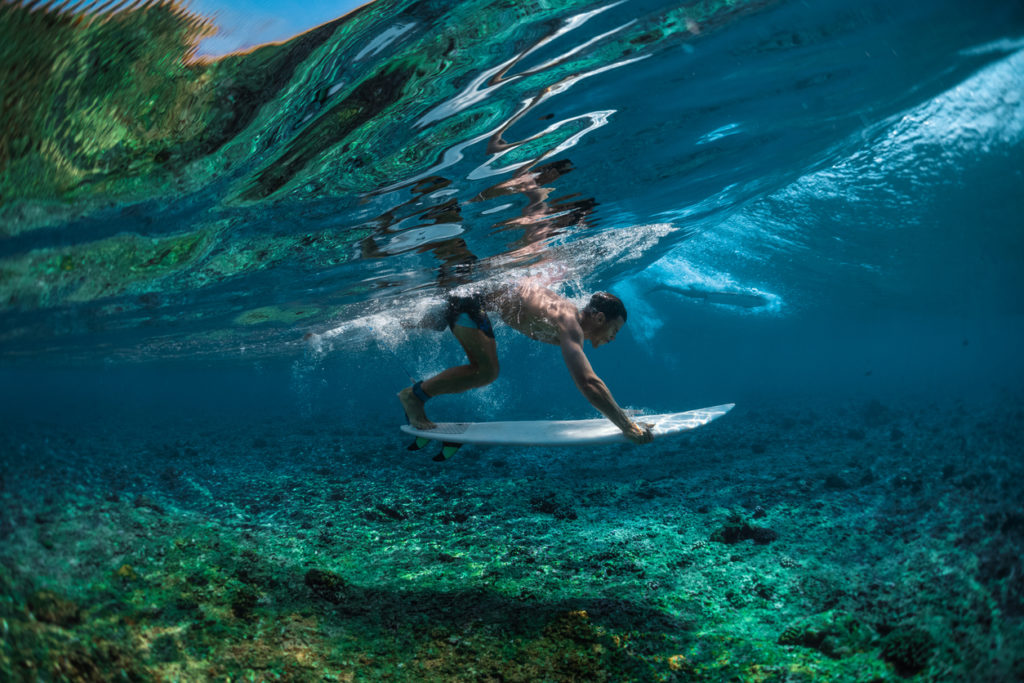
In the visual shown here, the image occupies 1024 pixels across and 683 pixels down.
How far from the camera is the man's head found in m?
6.78

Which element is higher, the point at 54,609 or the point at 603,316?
the point at 54,609

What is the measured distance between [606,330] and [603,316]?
28 cm

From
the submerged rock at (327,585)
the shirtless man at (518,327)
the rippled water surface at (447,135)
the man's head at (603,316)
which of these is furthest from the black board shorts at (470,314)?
the submerged rock at (327,585)

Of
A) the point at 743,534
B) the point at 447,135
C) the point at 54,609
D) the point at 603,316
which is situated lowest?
the point at 743,534

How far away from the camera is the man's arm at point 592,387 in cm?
554

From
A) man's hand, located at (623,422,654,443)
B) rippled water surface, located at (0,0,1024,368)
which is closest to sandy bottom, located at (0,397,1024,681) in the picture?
man's hand, located at (623,422,654,443)

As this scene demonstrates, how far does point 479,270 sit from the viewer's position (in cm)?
1493

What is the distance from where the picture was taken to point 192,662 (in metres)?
3.05

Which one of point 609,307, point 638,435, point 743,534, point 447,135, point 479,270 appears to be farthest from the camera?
point 479,270

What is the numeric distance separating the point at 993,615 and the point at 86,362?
4632 cm

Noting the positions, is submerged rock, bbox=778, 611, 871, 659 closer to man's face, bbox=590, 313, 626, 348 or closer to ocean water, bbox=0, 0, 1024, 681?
ocean water, bbox=0, 0, 1024, 681

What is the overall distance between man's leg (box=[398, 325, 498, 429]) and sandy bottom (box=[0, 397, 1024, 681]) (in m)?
1.81

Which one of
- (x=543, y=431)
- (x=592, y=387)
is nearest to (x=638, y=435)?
(x=592, y=387)

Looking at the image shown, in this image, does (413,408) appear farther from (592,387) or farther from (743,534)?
(743,534)
